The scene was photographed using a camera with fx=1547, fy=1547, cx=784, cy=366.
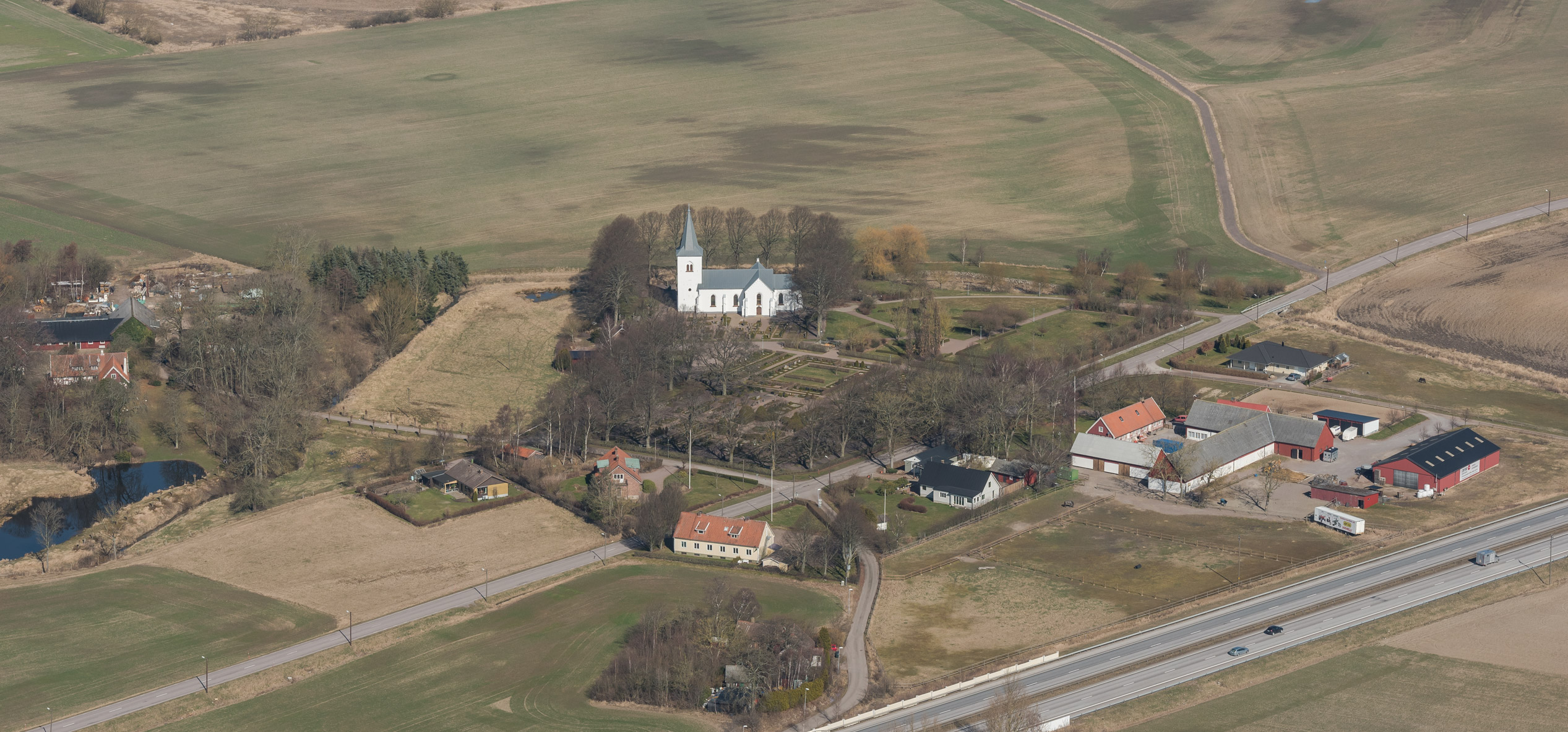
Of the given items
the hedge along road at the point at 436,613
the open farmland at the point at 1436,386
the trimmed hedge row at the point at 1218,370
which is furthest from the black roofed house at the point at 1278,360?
the hedge along road at the point at 436,613

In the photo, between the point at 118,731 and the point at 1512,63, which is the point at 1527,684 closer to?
the point at 118,731

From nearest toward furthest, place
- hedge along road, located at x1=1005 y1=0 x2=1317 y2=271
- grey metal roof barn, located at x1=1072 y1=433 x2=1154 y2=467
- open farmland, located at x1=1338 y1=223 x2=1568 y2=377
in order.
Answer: grey metal roof barn, located at x1=1072 y1=433 x2=1154 y2=467
open farmland, located at x1=1338 y1=223 x2=1568 y2=377
hedge along road, located at x1=1005 y1=0 x2=1317 y2=271

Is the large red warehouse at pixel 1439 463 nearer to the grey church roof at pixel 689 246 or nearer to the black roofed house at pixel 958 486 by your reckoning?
the black roofed house at pixel 958 486

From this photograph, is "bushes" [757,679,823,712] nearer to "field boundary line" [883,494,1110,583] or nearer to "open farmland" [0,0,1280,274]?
"field boundary line" [883,494,1110,583]

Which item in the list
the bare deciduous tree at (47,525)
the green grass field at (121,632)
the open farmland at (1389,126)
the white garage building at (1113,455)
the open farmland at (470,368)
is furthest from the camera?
the open farmland at (1389,126)

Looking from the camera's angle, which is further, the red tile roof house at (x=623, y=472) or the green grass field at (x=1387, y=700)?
the red tile roof house at (x=623, y=472)

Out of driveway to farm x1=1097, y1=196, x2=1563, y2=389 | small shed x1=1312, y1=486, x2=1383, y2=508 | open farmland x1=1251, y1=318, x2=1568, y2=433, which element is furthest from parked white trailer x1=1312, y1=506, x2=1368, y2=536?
driveway to farm x1=1097, y1=196, x2=1563, y2=389
